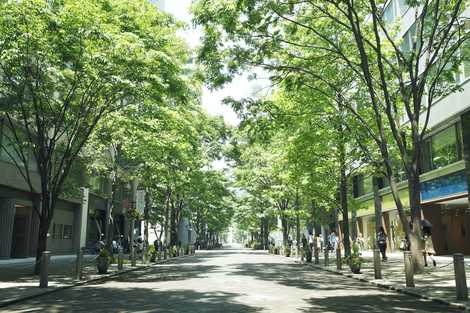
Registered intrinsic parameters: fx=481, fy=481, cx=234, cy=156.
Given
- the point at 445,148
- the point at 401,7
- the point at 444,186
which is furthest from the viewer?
the point at 401,7

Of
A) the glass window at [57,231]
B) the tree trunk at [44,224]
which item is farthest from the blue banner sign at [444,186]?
the glass window at [57,231]

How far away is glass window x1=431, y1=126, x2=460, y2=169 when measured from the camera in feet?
92.7

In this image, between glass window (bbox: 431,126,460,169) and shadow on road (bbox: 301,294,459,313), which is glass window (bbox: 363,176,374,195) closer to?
glass window (bbox: 431,126,460,169)

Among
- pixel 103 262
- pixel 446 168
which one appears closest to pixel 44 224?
pixel 103 262

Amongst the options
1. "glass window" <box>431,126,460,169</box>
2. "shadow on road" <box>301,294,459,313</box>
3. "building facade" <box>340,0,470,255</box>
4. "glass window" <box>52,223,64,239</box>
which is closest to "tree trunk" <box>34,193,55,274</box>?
"shadow on road" <box>301,294,459,313</box>

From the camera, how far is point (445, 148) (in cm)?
2944

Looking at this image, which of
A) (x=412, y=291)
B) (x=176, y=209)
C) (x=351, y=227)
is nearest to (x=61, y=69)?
(x=412, y=291)

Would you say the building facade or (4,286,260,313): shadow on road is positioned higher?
the building facade

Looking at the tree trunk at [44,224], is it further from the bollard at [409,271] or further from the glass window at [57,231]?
the glass window at [57,231]

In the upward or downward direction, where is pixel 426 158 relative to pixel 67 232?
upward

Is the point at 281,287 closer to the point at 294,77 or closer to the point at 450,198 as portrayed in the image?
the point at 294,77

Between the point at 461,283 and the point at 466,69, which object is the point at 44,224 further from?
the point at 466,69

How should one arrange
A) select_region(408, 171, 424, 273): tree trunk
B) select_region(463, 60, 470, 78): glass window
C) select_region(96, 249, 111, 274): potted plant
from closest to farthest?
select_region(408, 171, 424, 273): tree trunk → select_region(96, 249, 111, 274): potted plant → select_region(463, 60, 470, 78): glass window

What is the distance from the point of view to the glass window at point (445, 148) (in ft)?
92.7
